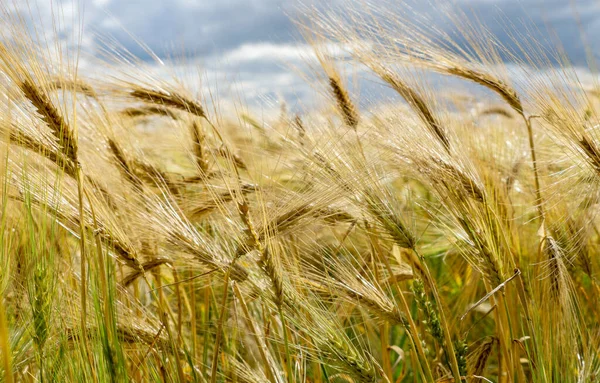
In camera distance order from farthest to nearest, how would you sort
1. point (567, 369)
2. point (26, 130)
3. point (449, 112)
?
point (449, 112) < point (567, 369) < point (26, 130)

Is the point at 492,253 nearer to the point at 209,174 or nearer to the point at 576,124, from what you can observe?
the point at 576,124

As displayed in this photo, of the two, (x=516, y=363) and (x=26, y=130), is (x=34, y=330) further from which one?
(x=516, y=363)

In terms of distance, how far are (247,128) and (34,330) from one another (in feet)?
1.79

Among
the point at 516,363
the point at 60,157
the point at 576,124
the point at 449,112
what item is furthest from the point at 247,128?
the point at 516,363

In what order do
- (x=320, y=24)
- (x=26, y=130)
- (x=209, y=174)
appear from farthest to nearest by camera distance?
(x=320, y=24), (x=209, y=174), (x=26, y=130)

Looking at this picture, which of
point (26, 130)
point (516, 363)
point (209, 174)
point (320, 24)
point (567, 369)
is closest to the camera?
point (26, 130)

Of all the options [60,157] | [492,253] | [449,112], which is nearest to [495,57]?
[449,112]

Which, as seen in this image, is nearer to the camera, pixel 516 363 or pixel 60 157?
pixel 60 157

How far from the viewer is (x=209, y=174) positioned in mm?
1749

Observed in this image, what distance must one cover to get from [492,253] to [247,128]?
0.55 metres

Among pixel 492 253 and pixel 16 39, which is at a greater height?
pixel 16 39

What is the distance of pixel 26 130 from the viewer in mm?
1260

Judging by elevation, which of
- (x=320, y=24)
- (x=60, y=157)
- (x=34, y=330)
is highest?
Answer: (x=320, y=24)

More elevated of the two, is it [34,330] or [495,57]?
[495,57]
